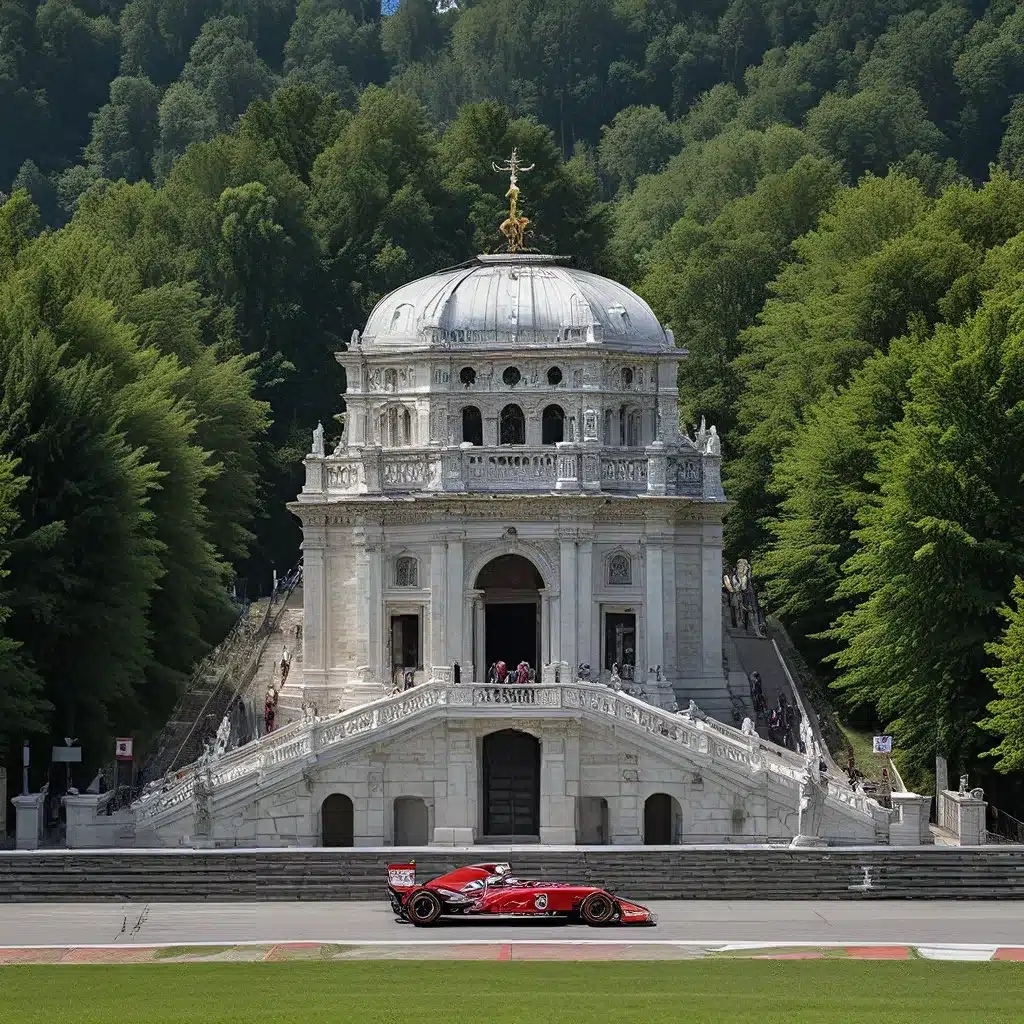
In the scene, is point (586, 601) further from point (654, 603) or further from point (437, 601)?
point (437, 601)

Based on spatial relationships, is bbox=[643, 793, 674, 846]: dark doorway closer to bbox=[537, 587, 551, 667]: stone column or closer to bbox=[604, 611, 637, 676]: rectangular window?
bbox=[604, 611, 637, 676]: rectangular window

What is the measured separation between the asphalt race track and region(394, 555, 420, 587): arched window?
68.4ft

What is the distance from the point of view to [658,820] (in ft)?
297

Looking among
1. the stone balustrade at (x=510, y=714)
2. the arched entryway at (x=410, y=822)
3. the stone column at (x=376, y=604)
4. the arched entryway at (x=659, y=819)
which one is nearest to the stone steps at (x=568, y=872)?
the stone balustrade at (x=510, y=714)

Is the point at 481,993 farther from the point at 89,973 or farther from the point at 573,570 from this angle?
the point at 573,570

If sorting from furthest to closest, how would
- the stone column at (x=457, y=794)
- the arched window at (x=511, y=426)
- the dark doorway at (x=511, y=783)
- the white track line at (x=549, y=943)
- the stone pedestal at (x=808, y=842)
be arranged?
the arched window at (x=511, y=426) < the dark doorway at (x=511, y=783) < the stone column at (x=457, y=794) < the stone pedestal at (x=808, y=842) < the white track line at (x=549, y=943)

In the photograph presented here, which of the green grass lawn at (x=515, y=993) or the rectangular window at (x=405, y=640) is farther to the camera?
the rectangular window at (x=405, y=640)

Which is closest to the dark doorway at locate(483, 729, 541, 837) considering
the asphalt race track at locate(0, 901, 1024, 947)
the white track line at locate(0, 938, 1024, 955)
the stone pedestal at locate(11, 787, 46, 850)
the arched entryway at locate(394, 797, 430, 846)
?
the arched entryway at locate(394, 797, 430, 846)

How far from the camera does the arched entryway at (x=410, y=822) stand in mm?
90562

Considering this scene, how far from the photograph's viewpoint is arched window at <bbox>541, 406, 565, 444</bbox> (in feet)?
327

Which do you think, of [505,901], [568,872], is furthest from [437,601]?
[505,901]

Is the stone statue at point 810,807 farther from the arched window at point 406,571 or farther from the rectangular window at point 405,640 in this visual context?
the arched window at point 406,571

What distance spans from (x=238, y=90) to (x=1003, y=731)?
120 meters

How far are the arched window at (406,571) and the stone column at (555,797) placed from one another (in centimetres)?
969
